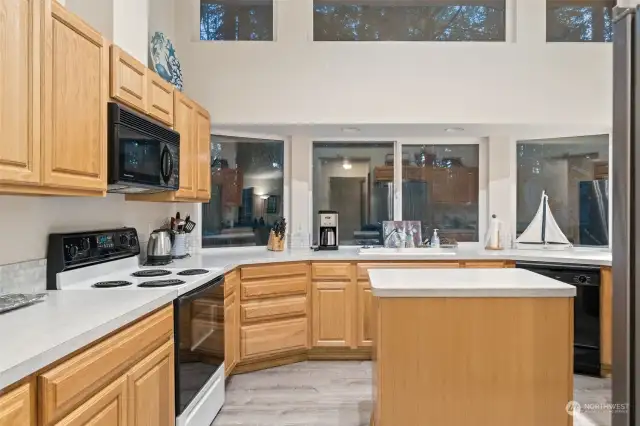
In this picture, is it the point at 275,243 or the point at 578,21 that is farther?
the point at 275,243

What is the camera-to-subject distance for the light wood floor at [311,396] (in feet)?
8.02

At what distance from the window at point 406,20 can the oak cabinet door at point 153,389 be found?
9.67 feet

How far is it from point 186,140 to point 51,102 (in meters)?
1.37

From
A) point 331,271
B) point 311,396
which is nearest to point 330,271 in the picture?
point 331,271

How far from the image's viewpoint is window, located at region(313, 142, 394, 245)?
412 centimetres

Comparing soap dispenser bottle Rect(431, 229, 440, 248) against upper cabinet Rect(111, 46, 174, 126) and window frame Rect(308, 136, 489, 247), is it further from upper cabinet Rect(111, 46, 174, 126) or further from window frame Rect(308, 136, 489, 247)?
upper cabinet Rect(111, 46, 174, 126)

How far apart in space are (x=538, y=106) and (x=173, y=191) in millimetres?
2933

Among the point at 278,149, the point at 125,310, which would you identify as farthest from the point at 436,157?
the point at 125,310

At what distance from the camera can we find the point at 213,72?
11.4 feet

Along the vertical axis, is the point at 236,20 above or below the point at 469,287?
above

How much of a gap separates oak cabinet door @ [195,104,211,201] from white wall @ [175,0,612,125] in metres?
0.23

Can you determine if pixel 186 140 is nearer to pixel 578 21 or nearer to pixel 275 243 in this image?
pixel 275 243

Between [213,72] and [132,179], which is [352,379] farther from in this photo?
[213,72]

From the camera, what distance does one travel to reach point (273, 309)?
3211mm
